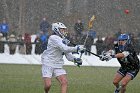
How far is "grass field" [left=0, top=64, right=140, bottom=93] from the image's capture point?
59.3ft

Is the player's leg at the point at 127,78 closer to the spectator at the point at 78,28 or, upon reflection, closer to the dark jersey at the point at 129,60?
the dark jersey at the point at 129,60

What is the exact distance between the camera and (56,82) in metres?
21.3

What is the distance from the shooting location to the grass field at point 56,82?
18.1 metres

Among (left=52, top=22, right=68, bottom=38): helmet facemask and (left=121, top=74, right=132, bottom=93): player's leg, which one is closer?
(left=52, top=22, right=68, bottom=38): helmet facemask

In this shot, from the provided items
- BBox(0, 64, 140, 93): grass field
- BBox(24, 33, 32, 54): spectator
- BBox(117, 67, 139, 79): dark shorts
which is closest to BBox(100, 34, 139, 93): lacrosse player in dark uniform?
BBox(117, 67, 139, 79): dark shorts

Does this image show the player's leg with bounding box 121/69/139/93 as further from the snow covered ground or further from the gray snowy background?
the gray snowy background

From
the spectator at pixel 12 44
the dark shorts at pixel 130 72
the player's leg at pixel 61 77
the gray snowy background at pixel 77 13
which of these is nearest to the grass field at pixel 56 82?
the dark shorts at pixel 130 72

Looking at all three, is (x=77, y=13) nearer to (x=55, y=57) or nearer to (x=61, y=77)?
(x=55, y=57)

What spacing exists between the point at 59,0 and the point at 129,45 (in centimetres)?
2903

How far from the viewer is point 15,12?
147 ft

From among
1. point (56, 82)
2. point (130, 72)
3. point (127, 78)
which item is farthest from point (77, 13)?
point (127, 78)

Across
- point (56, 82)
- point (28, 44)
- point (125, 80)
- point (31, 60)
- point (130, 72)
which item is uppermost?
point (130, 72)

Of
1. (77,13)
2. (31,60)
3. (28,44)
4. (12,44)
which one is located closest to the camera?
(31,60)

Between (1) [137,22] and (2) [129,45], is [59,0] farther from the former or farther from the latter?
(2) [129,45]
